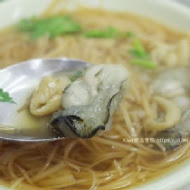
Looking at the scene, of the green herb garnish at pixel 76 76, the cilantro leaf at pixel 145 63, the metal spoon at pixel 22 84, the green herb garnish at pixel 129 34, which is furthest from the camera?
the green herb garnish at pixel 129 34

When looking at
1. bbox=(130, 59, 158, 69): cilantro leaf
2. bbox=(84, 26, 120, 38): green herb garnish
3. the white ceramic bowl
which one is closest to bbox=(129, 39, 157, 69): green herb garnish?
bbox=(130, 59, 158, 69): cilantro leaf

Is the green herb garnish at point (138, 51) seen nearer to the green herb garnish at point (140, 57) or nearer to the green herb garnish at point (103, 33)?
the green herb garnish at point (140, 57)

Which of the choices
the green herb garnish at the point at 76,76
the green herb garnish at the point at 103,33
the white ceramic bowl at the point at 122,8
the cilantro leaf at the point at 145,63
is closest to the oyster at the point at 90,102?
the green herb garnish at the point at 76,76

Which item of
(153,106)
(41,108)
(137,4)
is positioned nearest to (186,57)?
(153,106)

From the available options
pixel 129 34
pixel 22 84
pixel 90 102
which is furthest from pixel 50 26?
pixel 90 102

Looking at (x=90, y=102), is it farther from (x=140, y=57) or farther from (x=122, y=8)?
(x=122, y=8)

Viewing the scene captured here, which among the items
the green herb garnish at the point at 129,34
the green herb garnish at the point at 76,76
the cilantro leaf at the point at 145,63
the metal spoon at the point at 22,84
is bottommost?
the metal spoon at the point at 22,84
